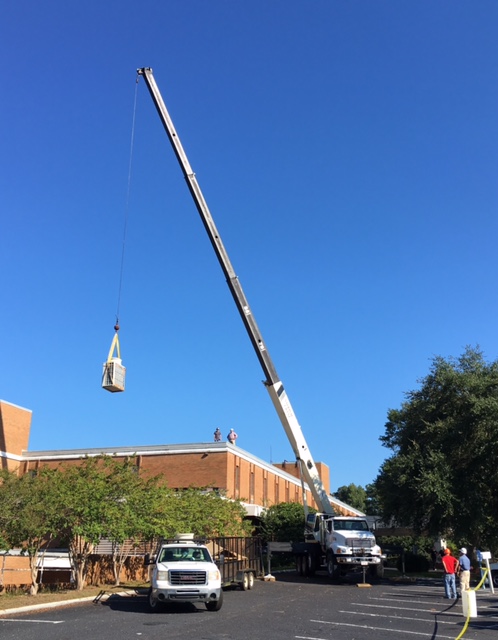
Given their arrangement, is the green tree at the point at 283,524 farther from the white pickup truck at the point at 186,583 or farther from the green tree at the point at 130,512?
the white pickup truck at the point at 186,583

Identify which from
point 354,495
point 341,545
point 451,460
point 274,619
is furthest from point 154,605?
point 354,495

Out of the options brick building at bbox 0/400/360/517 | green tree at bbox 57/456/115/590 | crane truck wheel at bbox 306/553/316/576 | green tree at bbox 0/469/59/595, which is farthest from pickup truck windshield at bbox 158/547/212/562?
brick building at bbox 0/400/360/517

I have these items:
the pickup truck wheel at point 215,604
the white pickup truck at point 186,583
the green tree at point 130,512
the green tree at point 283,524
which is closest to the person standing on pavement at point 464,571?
the pickup truck wheel at point 215,604

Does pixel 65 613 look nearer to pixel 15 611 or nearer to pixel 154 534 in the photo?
pixel 15 611

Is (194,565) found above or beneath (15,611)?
above

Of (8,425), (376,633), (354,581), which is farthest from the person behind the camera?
(8,425)

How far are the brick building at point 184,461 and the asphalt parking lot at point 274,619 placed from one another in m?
20.7

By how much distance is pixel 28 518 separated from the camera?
2009cm

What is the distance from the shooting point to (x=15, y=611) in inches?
621

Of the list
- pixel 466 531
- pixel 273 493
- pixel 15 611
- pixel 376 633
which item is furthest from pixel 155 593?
pixel 273 493

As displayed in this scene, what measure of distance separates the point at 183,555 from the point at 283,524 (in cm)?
2757

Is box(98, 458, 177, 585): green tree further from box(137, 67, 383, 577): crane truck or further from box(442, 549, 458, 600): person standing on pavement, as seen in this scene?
box(442, 549, 458, 600): person standing on pavement

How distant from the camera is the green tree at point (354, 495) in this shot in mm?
114425

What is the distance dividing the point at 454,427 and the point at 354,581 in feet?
29.3
